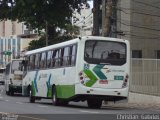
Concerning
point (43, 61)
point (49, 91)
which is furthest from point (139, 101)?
point (49, 91)

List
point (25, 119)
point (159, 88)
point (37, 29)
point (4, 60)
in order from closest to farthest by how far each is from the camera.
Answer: point (25, 119) → point (159, 88) → point (37, 29) → point (4, 60)

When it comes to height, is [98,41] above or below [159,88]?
above

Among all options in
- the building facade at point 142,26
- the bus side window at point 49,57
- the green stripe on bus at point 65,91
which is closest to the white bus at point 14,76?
the building facade at point 142,26

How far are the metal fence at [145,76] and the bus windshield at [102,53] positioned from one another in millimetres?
6009

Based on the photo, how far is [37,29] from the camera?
2207 inches

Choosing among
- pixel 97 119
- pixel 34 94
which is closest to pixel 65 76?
pixel 34 94

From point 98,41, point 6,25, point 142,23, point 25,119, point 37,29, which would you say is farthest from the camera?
point 6,25

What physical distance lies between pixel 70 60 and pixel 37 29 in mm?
→ 29729

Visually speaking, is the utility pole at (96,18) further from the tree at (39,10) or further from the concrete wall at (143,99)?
the tree at (39,10)

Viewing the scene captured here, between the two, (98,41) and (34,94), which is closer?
(98,41)

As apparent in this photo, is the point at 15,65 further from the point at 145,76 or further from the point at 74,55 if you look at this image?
the point at 74,55

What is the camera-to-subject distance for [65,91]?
27.1 meters

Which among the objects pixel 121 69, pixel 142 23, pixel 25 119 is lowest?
pixel 25 119

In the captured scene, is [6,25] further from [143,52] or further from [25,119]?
[25,119]
